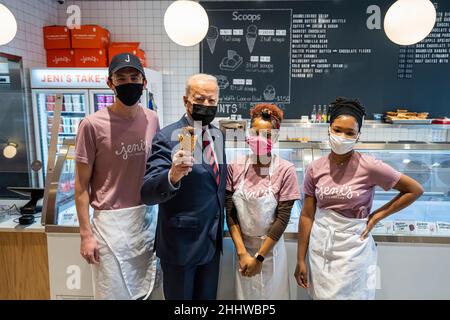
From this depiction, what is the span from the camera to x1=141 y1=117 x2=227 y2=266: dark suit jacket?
60.9 inches

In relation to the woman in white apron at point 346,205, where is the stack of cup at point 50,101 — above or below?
above

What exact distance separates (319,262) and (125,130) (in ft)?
3.86

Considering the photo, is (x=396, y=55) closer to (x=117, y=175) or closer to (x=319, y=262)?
(x=319, y=262)

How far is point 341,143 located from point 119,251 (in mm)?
1230

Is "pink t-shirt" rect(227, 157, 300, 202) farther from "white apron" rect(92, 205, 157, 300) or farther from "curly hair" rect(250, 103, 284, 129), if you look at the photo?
"white apron" rect(92, 205, 157, 300)

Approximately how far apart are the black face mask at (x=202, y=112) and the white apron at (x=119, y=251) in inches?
22.7

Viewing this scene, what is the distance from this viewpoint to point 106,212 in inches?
67.3

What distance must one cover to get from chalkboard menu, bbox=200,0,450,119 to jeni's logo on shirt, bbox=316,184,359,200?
364 centimetres

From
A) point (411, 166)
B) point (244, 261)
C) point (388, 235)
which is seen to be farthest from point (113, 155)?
point (411, 166)

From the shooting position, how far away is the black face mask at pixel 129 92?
165 centimetres

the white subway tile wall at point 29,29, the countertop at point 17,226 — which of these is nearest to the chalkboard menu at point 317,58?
the white subway tile wall at point 29,29

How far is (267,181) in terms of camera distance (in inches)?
Result: 67.0

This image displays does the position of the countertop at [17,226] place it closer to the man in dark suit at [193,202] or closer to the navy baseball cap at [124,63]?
the man in dark suit at [193,202]
